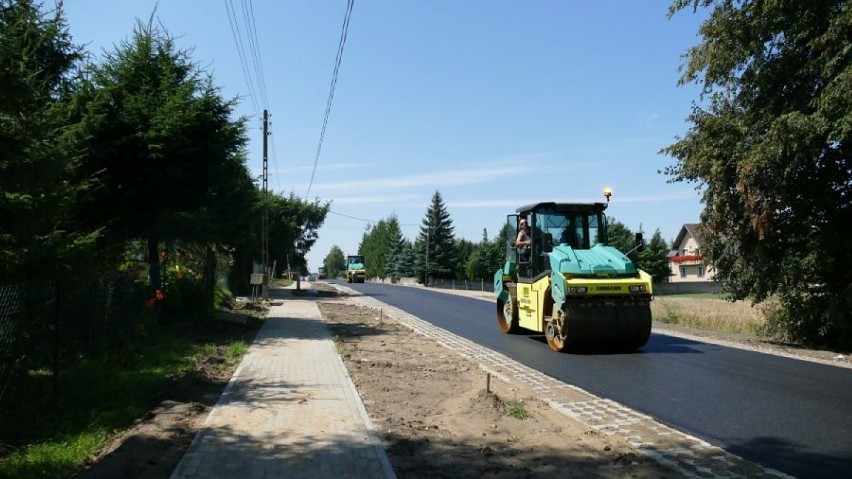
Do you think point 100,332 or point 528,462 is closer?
point 528,462

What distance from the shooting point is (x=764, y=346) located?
1511 centimetres

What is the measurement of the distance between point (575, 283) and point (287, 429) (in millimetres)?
7691

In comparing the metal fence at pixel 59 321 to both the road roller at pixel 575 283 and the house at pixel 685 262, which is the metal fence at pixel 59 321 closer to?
the road roller at pixel 575 283

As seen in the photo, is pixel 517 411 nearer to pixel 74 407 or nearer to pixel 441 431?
pixel 441 431

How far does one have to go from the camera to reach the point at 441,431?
7.11 metres

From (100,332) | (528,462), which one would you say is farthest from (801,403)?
(100,332)

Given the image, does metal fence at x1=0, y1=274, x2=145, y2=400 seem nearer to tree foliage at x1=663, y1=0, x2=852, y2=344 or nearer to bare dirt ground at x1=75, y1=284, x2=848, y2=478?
bare dirt ground at x1=75, y1=284, x2=848, y2=478

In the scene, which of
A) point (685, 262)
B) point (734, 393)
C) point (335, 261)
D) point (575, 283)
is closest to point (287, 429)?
point (734, 393)

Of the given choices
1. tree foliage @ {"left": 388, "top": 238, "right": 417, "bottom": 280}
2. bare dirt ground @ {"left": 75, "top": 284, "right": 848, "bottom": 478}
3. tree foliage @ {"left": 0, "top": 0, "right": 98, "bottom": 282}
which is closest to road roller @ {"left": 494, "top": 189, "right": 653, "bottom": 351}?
bare dirt ground @ {"left": 75, "top": 284, "right": 848, "bottom": 478}

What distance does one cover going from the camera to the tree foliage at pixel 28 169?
7.19 m

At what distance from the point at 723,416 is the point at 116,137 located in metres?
14.2

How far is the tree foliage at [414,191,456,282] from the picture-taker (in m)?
76.4

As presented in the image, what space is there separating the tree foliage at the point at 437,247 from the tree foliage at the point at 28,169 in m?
65.2

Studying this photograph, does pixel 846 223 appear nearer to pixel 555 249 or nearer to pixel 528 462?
pixel 555 249
